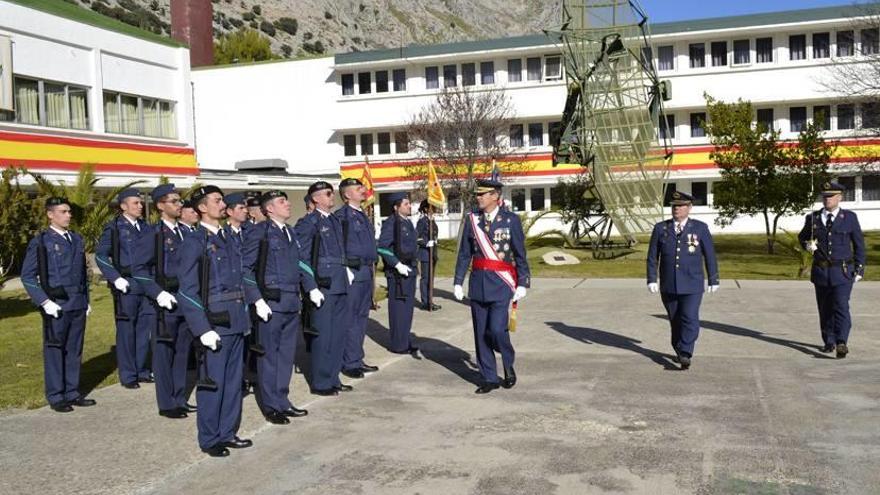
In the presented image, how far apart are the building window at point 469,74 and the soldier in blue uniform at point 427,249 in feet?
99.1

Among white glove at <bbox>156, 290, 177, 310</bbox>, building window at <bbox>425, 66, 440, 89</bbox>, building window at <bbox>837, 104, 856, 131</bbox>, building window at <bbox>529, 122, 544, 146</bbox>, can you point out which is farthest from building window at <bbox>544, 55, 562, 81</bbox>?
white glove at <bbox>156, 290, 177, 310</bbox>

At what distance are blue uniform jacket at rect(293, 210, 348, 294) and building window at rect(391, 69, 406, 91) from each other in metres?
38.2

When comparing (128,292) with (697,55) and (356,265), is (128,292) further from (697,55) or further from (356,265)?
(697,55)

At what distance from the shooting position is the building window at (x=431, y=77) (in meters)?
45.2

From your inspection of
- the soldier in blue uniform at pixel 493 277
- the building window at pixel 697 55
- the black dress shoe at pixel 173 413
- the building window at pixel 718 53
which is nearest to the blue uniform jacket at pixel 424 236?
the soldier in blue uniform at pixel 493 277

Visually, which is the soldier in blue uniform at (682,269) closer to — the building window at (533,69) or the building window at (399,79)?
the building window at (533,69)

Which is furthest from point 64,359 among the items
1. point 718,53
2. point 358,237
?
point 718,53

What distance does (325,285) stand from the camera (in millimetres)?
8297

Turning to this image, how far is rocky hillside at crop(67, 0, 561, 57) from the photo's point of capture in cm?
9056

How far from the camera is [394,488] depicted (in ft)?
17.2

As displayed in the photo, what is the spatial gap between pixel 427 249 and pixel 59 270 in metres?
8.07

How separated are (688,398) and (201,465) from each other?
438 cm

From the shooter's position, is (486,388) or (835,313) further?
(835,313)

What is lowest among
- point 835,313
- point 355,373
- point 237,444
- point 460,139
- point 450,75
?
point 355,373
